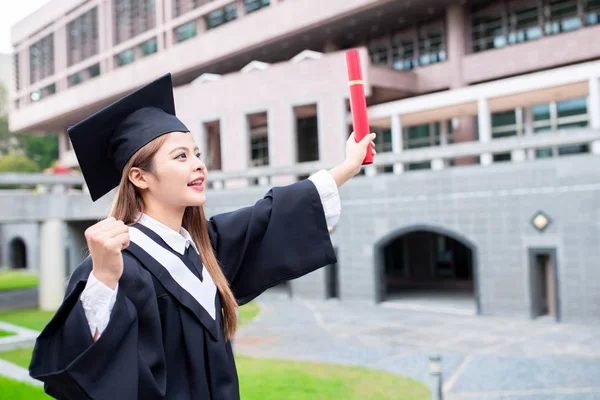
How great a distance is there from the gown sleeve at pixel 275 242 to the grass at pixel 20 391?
6415 mm

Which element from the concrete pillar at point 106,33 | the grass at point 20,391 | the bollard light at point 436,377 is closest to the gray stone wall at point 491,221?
the bollard light at point 436,377

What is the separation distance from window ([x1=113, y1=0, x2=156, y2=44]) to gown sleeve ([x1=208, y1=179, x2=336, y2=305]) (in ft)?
108

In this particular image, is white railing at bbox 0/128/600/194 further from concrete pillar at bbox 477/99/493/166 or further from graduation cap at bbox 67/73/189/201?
graduation cap at bbox 67/73/189/201

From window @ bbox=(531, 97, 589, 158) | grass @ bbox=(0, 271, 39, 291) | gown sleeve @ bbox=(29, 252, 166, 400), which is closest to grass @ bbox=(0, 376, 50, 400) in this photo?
gown sleeve @ bbox=(29, 252, 166, 400)

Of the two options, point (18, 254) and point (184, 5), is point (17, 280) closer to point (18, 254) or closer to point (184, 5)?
point (18, 254)

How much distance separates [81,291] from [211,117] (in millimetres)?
22234

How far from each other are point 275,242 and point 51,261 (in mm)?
16890

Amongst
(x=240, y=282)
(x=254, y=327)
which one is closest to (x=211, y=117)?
(x=254, y=327)

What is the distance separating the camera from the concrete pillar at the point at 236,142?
73.5 ft

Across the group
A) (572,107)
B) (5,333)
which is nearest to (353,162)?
(5,333)

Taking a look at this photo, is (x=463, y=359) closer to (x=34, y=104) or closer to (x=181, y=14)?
(x=181, y=14)

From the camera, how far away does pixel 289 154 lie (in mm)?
21062

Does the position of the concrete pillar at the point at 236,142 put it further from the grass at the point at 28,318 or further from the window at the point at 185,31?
the window at the point at 185,31

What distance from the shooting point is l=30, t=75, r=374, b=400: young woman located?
1808mm
